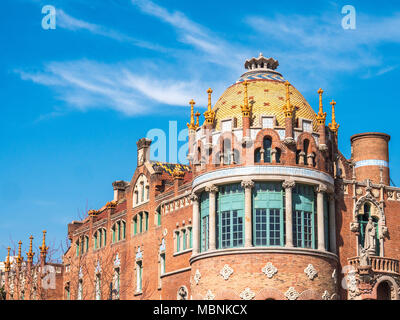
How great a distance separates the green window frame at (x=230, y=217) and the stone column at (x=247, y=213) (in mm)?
378

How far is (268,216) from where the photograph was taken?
137 feet

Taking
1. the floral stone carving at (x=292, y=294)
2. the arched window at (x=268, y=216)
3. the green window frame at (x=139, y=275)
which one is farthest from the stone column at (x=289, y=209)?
the green window frame at (x=139, y=275)

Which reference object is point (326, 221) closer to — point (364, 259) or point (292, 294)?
point (364, 259)

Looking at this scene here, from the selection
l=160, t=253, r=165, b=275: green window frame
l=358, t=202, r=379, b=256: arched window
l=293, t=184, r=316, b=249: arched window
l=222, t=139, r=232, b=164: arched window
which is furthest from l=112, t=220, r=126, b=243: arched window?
l=358, t=202, r=379, b=256: arched window

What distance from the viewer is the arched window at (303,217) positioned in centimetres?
4184

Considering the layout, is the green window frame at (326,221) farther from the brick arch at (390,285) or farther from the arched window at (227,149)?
the arched window at (227,149)

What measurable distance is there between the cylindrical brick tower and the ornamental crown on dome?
7203 mm

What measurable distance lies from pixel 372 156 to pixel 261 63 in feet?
30.0

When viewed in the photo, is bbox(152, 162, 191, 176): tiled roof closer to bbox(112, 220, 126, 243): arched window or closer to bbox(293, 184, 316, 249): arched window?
bbox(112, 220, 126, 243): arched window

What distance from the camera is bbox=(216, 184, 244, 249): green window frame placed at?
4200 cm

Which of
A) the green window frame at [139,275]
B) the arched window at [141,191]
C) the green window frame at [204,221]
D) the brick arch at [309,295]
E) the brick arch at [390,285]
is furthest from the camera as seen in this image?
the arched window at [141,191]
